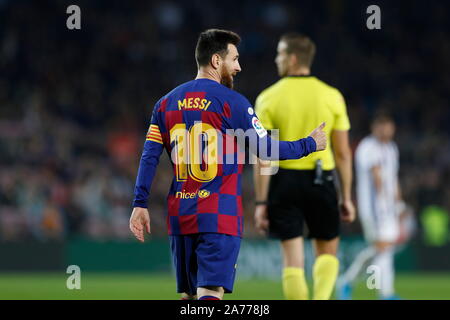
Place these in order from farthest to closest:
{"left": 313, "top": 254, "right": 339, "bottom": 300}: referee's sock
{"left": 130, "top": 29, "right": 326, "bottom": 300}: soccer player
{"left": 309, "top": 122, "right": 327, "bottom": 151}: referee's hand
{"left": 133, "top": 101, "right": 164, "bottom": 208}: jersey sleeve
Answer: {"left": 313, "top": 254, "right": 339, "bottom": 300}: referee's sock → {"left": 309, "top": 122, "right": 327, "bottom": 151}: referee's hand → {"left": 133, "top": 101, "right": 164, "bottom": 208}: jersey sleeve → {"left": 130, "top": 29, "right": 326, "bottom": 300}: soccer player

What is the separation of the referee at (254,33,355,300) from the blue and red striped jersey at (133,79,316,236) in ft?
5.91

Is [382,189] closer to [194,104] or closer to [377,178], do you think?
[377,178]

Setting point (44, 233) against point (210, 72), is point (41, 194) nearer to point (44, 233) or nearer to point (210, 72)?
point (44, 233)

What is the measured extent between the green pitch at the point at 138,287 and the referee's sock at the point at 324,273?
3.05m

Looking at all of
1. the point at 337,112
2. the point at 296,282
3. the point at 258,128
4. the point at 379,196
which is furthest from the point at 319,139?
the point at 379,196

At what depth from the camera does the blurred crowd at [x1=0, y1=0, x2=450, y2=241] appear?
1630 centimetres

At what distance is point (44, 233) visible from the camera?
1580 centimetres

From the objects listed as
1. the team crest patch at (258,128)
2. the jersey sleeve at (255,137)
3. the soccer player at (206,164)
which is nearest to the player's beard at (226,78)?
the soccer player at (206,164)

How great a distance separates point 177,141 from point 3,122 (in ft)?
39.1

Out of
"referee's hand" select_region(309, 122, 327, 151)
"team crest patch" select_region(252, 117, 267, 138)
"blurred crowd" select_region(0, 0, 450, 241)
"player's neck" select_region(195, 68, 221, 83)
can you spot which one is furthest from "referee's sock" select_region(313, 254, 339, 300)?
"blurred crowd" select_region(0, 0, 450, 241)

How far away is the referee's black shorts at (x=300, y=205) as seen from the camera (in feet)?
24.8

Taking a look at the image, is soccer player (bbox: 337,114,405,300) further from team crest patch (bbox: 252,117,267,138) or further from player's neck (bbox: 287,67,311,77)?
team crest patch (bbox: 252,117,267,138)
